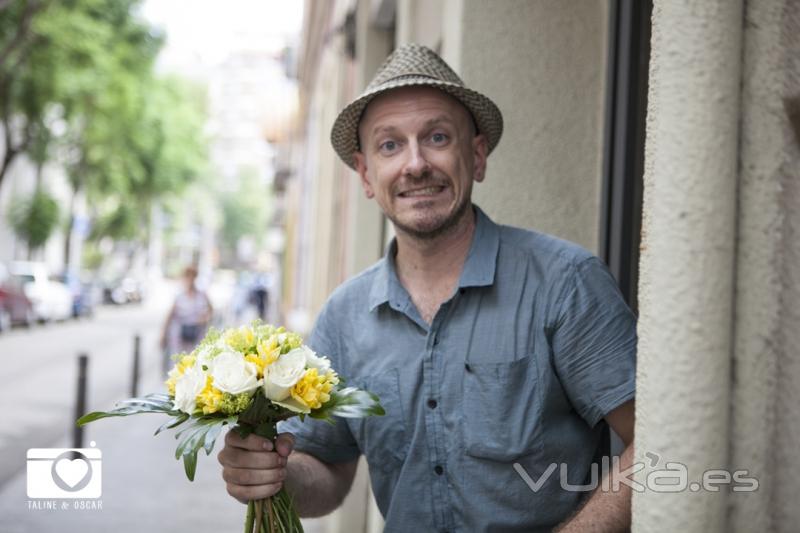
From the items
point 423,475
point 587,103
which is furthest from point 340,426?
point 587,103

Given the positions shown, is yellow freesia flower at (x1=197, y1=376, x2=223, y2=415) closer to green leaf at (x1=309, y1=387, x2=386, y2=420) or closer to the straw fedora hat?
green leaf at (x1=309, y1=387, x2=386, y2=420)

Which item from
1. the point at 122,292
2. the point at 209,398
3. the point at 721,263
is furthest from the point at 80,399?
the point at 122,292

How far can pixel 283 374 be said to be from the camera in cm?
188

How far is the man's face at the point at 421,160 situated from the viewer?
237cm

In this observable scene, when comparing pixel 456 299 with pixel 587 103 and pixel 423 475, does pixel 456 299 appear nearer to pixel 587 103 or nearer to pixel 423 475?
pixel 423 475

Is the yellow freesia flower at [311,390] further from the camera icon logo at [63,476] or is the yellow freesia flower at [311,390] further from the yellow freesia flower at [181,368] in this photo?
the camera icon logo at [63,476]

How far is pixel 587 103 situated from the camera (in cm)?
335

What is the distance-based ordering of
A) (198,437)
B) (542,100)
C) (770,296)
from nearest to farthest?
(770,296), (198,437), (542,100)

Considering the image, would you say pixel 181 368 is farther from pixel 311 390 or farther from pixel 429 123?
pixel 429 123

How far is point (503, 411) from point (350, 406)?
45 cm

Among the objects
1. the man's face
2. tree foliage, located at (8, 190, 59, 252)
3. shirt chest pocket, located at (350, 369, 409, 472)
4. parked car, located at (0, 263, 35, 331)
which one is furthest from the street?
tree foliage, located at (8, 190, 59, 252)

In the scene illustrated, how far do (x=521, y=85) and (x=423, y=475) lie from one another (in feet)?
5.76

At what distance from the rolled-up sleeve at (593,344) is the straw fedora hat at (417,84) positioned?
62cm

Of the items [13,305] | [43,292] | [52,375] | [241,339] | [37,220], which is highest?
[37,220]
